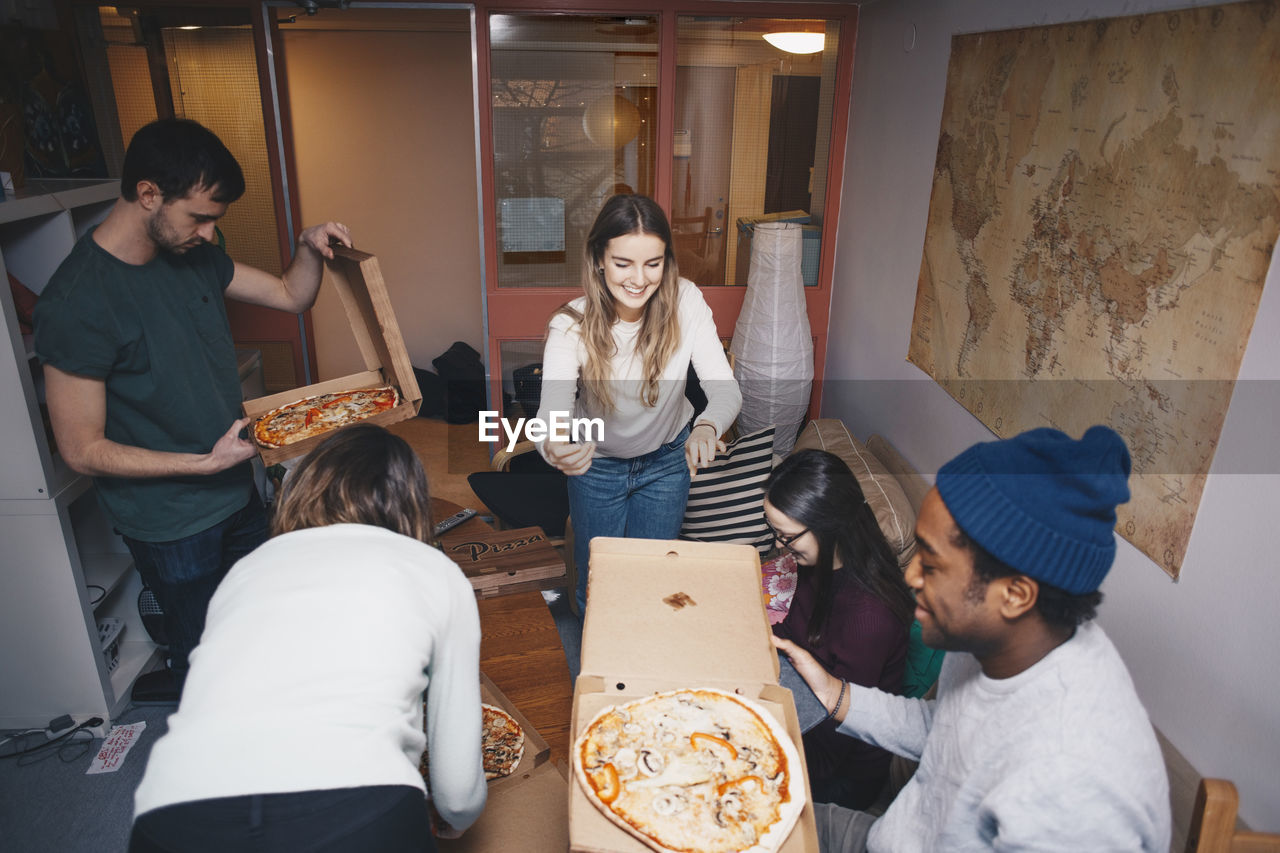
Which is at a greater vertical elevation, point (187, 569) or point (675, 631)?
point (675, 631)

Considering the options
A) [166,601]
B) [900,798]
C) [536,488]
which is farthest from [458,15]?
[900,798]

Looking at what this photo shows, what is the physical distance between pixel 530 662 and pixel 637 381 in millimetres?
747

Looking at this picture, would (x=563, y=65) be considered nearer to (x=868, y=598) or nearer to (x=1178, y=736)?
(x=868, y=598)

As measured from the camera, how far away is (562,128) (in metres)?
3.51

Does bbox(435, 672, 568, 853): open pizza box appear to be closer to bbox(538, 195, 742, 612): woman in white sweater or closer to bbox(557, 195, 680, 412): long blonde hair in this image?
bbox(538, 195, 742, 612): woman in white sweater

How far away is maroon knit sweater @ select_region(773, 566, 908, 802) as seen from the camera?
66.2 inches

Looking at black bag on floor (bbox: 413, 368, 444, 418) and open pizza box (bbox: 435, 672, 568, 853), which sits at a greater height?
open pizza box (bbox: 435, 672, 568, 853)

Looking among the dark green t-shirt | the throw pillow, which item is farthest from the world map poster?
the dark green t-shirt

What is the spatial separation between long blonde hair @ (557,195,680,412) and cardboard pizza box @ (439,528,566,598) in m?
0.68

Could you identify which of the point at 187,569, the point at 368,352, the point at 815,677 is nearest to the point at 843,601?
the point at 815,677

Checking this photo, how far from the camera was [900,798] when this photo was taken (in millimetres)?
→ 1341

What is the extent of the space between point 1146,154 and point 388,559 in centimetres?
168

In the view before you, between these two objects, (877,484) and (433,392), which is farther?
(433,392)

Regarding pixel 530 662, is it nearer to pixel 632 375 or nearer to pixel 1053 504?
pixel 632 375
